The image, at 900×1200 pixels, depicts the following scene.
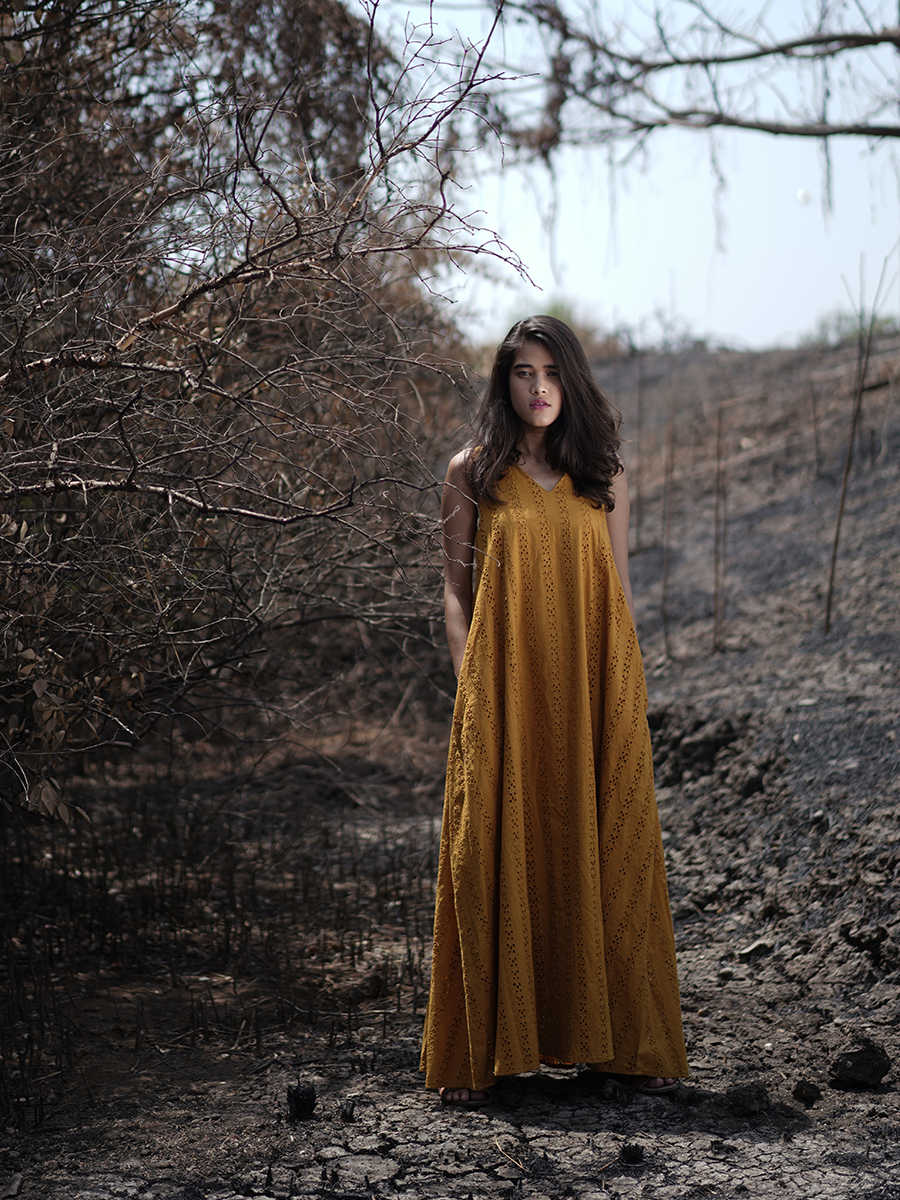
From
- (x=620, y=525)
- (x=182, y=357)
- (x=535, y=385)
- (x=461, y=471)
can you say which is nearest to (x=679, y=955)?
(x=620, y=525)

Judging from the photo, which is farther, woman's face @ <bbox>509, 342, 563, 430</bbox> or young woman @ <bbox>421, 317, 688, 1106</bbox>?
woman's face @ <bbox>509, 342, 563, 430</bbox>

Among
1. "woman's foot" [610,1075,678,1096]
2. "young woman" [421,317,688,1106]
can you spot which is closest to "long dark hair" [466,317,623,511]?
"young woman" [421,317,688,1106]

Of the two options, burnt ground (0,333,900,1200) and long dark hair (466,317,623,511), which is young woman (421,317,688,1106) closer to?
long dark hair (466,317,623,511)

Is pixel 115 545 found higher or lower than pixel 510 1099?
higher

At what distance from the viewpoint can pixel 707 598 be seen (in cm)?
679

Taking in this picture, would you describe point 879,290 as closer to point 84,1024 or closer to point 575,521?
point 575,521

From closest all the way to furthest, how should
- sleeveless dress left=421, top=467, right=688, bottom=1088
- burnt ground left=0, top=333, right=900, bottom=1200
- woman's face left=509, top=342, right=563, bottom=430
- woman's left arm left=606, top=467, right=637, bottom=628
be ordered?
burnt ground left=0, top=333, right=900, bottom=1200
sleeveless dress left=421, top=467, right=688, bottom=1088
woman's face left=509, top=342, right=563, bottom=430
woman's left arm left=606, top=467, right=637, bottom=628

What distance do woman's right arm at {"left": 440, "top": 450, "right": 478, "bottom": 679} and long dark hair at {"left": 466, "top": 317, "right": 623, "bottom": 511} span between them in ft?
0.11

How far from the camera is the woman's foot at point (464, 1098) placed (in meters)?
2.86

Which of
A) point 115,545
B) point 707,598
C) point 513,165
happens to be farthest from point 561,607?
point 513,165

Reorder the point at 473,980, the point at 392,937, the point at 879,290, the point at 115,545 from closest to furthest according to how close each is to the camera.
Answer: the point at 473,980
the point at 115,545
the point at 392,937
the point at 879,290

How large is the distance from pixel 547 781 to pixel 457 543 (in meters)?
0.67

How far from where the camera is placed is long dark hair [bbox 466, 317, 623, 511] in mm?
2953

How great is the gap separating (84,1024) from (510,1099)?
139cm
